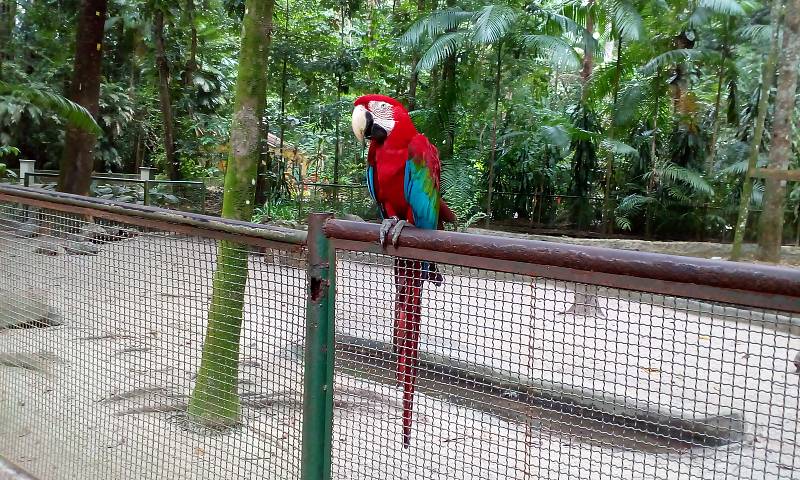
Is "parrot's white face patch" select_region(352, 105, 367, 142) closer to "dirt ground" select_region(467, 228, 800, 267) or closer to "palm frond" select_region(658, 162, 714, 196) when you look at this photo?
"dirt ground" select_region(467, 228, 800, 267)

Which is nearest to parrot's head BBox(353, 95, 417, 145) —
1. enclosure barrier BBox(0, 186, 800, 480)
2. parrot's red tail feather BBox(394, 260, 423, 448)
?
enclosure barrier BBox(0, 186, 800, 480)

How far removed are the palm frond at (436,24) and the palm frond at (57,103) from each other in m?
5.56

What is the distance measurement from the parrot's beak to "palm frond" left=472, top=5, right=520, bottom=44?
7.82 meters

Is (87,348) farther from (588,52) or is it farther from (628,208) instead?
(628,208)

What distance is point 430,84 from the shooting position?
A: 510 inches

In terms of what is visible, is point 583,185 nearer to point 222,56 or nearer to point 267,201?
point 267,201

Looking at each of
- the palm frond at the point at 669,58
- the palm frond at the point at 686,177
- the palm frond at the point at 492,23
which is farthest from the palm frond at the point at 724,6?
the palm frond at the point at 492,23

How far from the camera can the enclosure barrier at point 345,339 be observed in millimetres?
1210

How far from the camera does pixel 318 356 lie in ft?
5.41

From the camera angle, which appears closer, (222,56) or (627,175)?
(627,175)

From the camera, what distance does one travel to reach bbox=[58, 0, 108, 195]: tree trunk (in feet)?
31.8

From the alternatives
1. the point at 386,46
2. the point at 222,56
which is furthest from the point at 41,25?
the point at 386,46

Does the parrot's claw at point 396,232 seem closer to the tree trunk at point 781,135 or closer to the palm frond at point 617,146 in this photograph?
the tree trunk at point 781,135

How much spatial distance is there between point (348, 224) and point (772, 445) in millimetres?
4026
